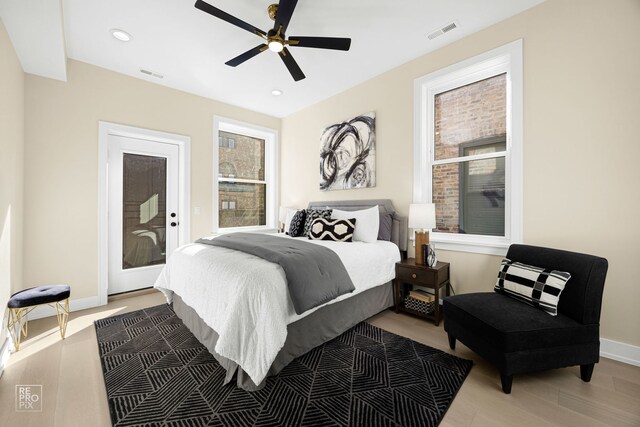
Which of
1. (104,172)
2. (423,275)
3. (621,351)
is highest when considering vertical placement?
(104,172)

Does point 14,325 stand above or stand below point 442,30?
below

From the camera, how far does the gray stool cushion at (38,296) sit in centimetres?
215

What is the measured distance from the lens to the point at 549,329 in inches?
65.8

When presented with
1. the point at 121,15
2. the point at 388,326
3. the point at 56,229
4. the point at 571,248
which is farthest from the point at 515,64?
the point at 56,229

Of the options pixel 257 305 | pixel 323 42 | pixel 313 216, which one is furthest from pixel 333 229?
pixel 323 42

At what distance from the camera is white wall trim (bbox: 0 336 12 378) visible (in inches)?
76.8

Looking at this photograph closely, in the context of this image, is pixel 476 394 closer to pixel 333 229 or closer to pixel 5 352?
pixel 333 229

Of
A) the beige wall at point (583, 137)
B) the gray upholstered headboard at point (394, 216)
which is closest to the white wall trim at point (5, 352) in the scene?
the gray upholstered headboard at point (394, 216)

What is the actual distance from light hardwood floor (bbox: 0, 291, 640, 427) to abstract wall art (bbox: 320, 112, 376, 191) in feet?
7.26

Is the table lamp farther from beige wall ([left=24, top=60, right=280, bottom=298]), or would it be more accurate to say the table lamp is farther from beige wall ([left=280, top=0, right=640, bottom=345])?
beige wall ([left=24, top=60, right=280, bottom=298])

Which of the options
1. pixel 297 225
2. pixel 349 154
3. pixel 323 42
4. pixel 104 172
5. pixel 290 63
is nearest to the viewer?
pixel 323 42

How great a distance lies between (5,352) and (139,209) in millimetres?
1968

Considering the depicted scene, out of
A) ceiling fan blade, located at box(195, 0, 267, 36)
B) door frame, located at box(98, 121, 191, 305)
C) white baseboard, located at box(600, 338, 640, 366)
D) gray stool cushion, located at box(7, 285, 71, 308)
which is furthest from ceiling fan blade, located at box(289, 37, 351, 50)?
white baseboard, located at box(600, 338, 640, 366)

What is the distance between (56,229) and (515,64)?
494 cm
